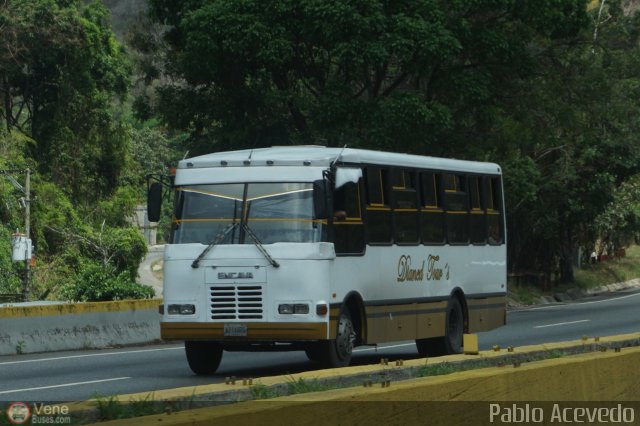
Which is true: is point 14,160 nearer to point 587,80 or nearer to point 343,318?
point 587,80

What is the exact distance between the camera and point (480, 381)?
8328 millimetres

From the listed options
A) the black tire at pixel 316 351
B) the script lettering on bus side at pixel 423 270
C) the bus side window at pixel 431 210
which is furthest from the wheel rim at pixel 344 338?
the bus side window at pixel 431 210

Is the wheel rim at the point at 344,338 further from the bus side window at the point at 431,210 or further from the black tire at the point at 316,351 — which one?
the bus side window at the point at 431,210

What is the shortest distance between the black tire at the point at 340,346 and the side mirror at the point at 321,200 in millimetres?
1354

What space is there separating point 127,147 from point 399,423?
54000 mm

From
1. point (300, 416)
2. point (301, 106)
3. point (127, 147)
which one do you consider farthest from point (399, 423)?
point (127, 147)

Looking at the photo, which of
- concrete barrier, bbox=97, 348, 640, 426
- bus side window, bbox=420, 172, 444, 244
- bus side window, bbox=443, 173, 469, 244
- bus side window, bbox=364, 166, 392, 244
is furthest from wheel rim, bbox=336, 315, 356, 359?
concrete barrier, bbox=97, 348, 640, 426

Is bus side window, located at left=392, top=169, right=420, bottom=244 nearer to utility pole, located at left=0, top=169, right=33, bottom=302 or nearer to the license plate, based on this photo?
the license plate

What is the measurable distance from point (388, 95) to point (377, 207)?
1774 cm

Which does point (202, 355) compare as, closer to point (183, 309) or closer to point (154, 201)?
point (183, 309)

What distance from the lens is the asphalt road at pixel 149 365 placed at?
15906mm

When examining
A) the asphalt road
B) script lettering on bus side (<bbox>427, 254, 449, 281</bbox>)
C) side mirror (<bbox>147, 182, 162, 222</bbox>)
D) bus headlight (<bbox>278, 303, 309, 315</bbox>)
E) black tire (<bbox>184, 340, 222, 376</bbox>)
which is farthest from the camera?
script lettering on bus side (<bbox>427, 254, 449, 281</bbox>)

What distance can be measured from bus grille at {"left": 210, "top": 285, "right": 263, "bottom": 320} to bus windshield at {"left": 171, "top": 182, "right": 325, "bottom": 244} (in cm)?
61

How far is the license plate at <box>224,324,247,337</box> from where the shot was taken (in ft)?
55.8
